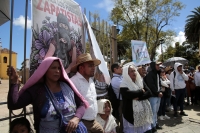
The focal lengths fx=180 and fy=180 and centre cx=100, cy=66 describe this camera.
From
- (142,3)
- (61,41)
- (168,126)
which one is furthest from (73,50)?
(142,3)

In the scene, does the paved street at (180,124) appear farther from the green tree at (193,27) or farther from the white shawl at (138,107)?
the green tree at (193,27)

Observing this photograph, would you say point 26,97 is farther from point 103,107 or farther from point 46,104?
point 103,107

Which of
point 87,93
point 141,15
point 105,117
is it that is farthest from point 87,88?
point 141,15

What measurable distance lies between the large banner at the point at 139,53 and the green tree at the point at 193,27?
3082 centimetres

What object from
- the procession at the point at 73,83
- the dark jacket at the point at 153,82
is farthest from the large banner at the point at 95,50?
the dark jacket at the point at 153,82

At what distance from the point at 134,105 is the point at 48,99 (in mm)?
1839

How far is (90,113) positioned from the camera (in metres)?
2.37

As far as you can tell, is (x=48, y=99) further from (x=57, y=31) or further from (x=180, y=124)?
(x=180, y=124)

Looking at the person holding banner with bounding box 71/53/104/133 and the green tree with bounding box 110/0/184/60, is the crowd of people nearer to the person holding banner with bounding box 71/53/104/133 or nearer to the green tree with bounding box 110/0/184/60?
the person holding banner with bounding box 71/53/104/133

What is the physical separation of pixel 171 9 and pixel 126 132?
20.7m

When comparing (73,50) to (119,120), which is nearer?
(73,50)

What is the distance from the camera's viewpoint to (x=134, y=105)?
3248mm

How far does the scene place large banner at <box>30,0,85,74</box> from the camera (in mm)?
2279

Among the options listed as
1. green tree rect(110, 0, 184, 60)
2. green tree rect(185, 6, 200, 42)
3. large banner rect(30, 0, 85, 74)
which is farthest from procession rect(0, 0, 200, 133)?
green tree rect(185, 6, 200, 42)
